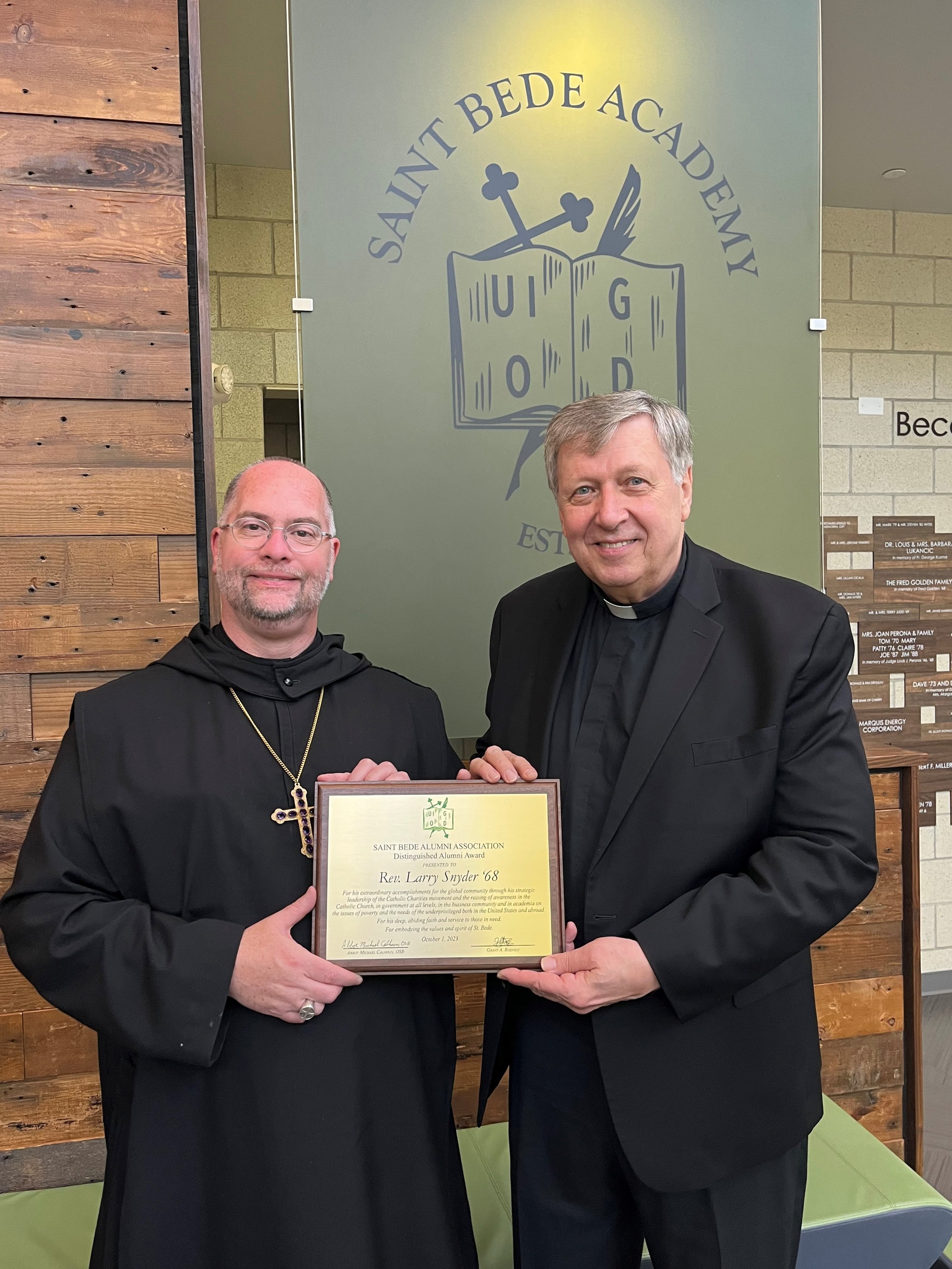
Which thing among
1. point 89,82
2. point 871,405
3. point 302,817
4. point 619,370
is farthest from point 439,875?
point 871,405

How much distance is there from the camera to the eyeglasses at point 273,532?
1.55 m

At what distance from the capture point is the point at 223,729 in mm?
1509

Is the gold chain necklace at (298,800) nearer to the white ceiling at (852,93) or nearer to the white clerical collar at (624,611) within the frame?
the white clerical collar at (624,611)

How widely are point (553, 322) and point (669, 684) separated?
132cm

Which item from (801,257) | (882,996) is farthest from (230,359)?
(882,996)

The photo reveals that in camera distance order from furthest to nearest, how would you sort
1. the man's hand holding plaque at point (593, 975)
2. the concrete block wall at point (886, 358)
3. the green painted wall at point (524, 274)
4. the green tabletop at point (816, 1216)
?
the concrete block wall at point (886, 358) < the green painted wall at point (524, 274) < the green tabletop at point (816, 1216) < the man's hand holding plaque at point (593, 975)

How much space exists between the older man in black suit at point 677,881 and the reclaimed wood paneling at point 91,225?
115 centimetres

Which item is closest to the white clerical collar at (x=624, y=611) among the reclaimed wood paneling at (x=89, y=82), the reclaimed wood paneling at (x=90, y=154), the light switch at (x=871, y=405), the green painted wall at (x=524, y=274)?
the green painted wall at (x=524, y=274)

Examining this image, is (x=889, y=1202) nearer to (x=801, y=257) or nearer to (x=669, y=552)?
(x=669, y=552)

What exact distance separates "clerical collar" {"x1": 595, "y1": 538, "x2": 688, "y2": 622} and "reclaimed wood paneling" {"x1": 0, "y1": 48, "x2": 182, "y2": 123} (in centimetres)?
150

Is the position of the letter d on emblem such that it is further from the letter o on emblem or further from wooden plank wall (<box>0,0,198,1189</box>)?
wooden plank wall (<box>0,0,198,1189</box>)

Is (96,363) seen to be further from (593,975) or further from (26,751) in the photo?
(593,975)

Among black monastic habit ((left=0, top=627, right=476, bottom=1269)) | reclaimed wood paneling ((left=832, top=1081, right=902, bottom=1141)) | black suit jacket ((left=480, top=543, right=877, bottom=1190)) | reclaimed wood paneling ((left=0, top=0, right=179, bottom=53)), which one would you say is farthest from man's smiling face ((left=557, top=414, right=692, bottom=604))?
reclaimed wood paneling ((left=832, top=1081, right=902, bottom=1141))

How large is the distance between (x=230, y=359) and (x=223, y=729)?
2.94 metres
